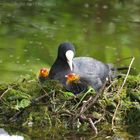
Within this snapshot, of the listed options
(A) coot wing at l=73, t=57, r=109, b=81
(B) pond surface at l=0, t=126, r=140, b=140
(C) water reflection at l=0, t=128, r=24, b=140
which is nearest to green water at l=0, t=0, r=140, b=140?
(B) pond surface at l=0, t=126, r=140, b=140

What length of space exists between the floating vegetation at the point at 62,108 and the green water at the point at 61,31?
326 mm

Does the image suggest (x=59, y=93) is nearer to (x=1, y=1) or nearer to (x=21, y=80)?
(x=21, y=80)

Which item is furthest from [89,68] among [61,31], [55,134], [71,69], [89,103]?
[61,31]

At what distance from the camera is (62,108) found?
744 centimetres

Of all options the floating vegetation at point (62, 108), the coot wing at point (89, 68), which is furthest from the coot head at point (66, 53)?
the floating vegetation at point (62, 108)

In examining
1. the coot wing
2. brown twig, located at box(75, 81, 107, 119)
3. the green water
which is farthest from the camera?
the green water

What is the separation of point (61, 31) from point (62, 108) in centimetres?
513

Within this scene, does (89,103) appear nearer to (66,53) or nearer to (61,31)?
(66,53)

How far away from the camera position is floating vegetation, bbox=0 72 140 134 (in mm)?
7398

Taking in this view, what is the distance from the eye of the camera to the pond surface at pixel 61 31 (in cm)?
1041

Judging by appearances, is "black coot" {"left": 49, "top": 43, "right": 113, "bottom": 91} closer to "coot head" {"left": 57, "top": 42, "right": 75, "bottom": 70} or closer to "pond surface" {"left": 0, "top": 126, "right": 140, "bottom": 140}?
"coot head" {"left": 57, "top": 42, "right": 75, "bottom": 70}

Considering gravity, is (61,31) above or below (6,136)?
below

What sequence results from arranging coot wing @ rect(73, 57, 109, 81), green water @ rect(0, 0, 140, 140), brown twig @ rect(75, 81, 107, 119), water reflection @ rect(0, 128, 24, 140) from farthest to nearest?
1. green water @ rect(0, 0, 140, 140)
2. coot wing @ rect(73, 57, 109, 81)
3. brown twig @ rect(75, 81, 107, 119)
4. water reflection @ rect(0, 128, 24, 140)

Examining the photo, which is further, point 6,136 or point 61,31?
point 61,31
